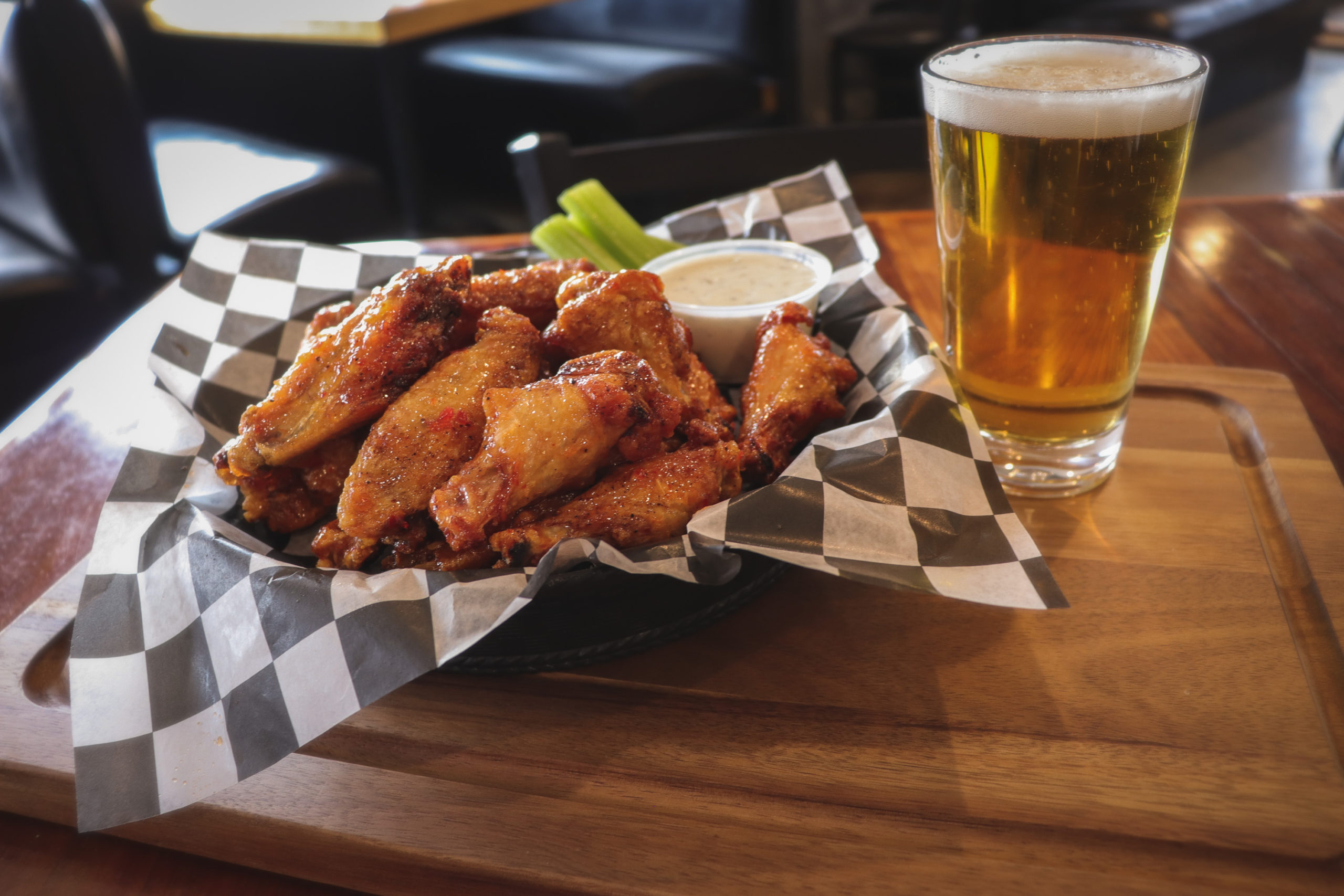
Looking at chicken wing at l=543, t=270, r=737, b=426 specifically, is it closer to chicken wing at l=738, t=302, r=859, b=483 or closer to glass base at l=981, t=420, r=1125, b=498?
chicken wing at l=738, t=302, r=859, b=483

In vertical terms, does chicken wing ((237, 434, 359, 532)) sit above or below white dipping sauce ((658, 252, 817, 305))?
below

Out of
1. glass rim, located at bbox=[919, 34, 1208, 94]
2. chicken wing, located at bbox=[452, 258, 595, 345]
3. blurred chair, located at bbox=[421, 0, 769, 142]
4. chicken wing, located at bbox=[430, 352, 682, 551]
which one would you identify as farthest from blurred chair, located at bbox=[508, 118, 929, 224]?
blurred chair, located at bbox=[421, 0, 769, 142]

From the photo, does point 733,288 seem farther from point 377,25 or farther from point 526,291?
point 377,25

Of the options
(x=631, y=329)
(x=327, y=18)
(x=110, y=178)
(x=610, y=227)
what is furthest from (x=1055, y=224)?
(x=327, y=18)

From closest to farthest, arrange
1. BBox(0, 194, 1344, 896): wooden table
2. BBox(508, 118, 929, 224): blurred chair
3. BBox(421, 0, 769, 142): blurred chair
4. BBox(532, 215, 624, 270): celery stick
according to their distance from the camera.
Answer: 1. BBox(0, 194, 1344, 896): wooden table
2. BBox(532, 215, 624, 270): celery stick
3. BBox(508, 118, 929, 224): blurred chair
4. BBox(421, 0, 769, 142): blurred chair

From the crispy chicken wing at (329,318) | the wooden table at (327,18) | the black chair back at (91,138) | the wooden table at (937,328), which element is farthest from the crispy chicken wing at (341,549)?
the wooden table at (327,18)

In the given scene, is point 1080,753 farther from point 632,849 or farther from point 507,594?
point 507,594

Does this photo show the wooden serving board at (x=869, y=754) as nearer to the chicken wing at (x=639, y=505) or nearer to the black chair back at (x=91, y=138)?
the chicken wing at (x=639, y=505)
